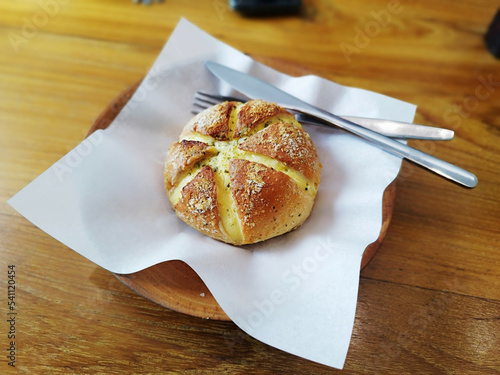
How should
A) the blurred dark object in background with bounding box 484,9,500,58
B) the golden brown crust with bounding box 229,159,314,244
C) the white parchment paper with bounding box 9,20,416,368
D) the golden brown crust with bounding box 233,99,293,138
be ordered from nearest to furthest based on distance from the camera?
the white parchment paper with bounding box 9,20,416,368 → the golden brown crust with bounding box 229,159,314,244 → the golden brown crust with bounding box 233,99,293,138 → the blurred dark object in background with bounding box 484,9,500,58

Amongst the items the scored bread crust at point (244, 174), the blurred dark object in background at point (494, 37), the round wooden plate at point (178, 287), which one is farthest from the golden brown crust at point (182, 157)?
the blurred dark object in background at point (494, 37)

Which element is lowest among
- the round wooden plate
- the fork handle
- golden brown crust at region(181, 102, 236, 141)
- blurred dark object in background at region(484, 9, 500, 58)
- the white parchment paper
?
the round wooden plate

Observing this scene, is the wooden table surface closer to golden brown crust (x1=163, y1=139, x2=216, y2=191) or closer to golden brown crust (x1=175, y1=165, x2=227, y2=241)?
golden brown crust (x1=175, y1=165, x2=227, y2=241)

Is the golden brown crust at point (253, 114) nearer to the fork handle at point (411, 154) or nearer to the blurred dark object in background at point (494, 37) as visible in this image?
the fork handle at point (411, 154)

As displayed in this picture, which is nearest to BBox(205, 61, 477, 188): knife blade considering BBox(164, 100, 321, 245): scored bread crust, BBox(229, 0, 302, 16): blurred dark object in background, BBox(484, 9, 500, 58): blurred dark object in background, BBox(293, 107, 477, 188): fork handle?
BBox(293, 107, 477, 188): fork handle

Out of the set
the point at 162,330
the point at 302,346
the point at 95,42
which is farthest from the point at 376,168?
the point at 95,42

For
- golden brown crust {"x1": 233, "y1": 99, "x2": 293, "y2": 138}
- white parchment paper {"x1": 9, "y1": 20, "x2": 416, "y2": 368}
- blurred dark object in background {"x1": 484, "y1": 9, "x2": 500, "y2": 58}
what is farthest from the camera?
blurred dark object in background {"x1": 484, "y1": 9, "x2": 500, "y2": 58}

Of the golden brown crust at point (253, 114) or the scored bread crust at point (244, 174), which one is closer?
the scored bread crust at point (244, 174)

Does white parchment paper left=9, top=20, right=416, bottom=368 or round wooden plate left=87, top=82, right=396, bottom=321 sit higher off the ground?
white parchment paper left=9, top=20, right=416, bottom=368
